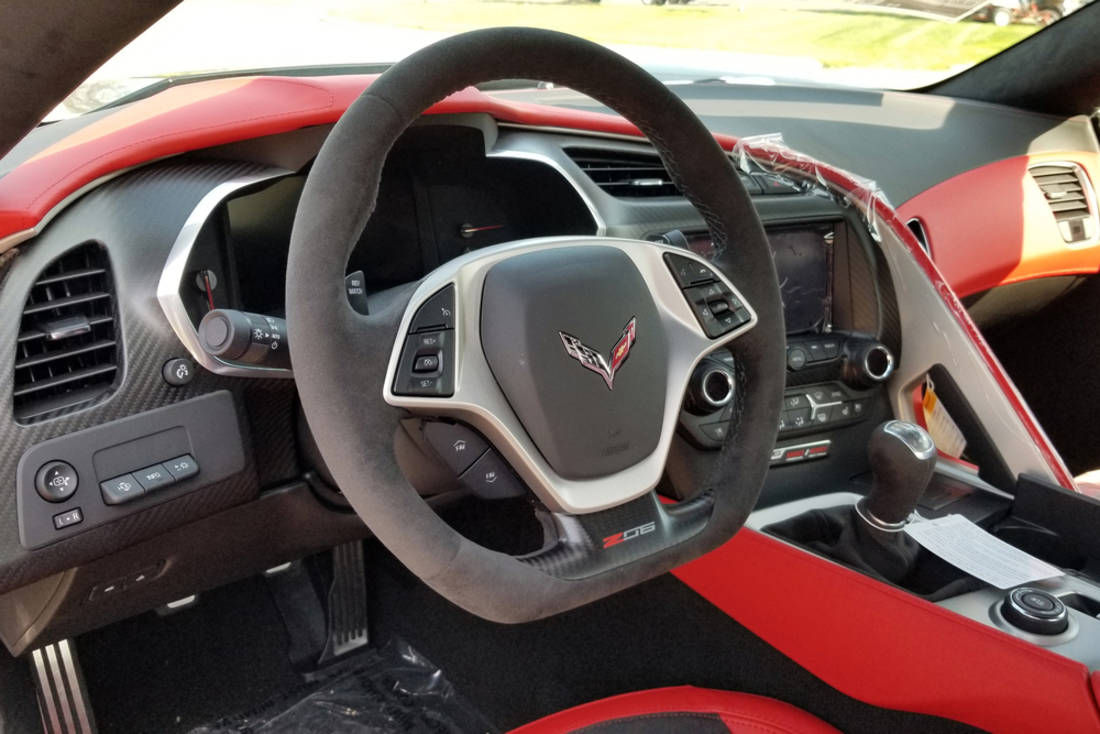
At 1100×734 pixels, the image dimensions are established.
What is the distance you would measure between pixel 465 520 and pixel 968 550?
0.94m

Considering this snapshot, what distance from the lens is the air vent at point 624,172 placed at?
1495 mm

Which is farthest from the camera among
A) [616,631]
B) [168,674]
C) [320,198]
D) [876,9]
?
[876,9]

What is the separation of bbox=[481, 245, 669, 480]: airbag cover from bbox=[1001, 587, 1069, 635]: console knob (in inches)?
22.1

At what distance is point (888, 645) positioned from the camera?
1.18 metres

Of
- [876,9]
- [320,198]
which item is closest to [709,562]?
[320,198]

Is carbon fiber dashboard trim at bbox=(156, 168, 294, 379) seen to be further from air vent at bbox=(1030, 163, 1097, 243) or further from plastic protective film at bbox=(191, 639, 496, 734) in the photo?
air vent at bbox=(1030, 163, 1097, 243)

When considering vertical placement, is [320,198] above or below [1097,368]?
above

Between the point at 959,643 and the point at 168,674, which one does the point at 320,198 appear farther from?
the point at 168,674

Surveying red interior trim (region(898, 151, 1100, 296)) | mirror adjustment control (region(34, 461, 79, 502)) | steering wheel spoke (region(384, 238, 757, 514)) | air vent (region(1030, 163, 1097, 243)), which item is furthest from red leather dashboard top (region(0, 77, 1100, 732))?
air vent (region(1030, 163, 1097, 243))

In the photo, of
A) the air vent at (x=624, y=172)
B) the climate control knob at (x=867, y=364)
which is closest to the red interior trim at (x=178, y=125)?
the air vent at (x=624, y=172)

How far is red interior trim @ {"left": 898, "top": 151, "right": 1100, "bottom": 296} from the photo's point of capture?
7.30ft

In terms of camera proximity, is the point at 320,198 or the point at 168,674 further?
the point at 168,674

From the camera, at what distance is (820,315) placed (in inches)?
67.9

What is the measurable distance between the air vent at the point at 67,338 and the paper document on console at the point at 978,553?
119 cm
